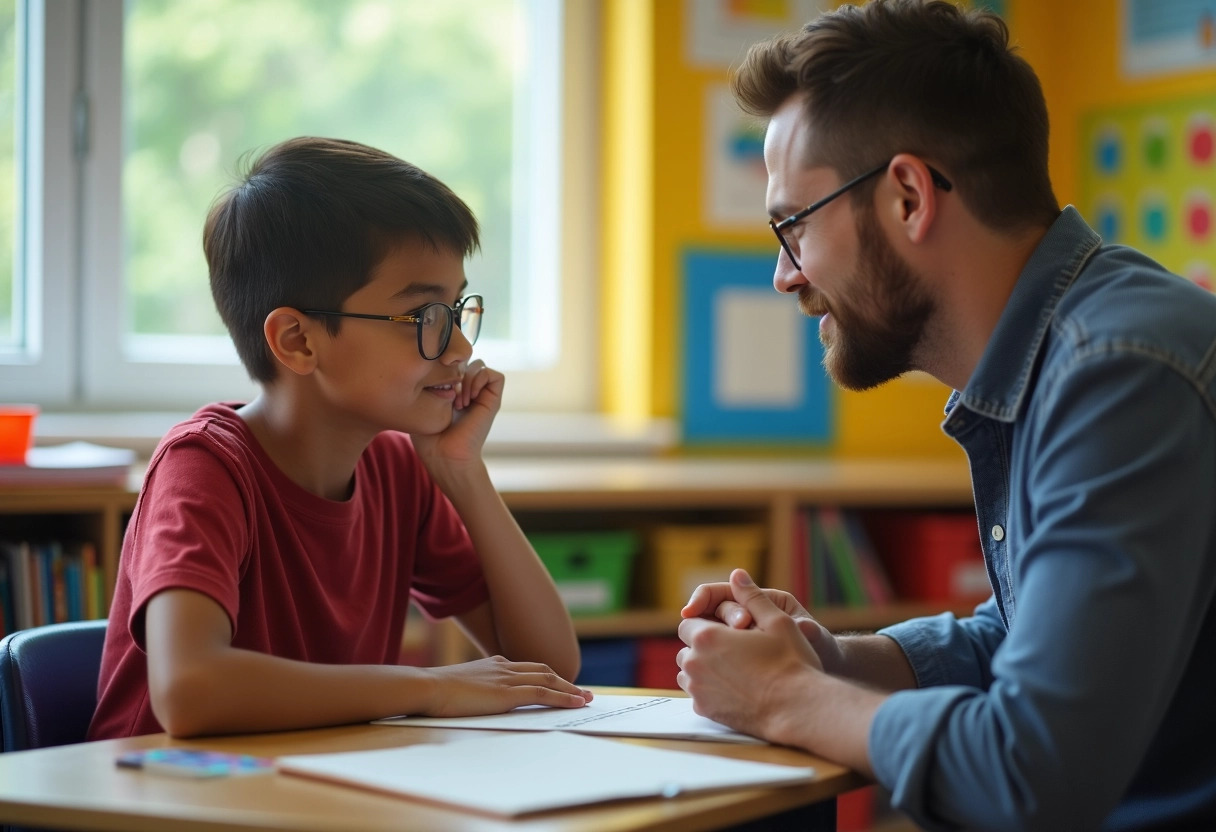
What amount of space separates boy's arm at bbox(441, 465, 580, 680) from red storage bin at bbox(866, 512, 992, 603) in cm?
139

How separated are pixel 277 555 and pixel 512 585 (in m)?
0.32

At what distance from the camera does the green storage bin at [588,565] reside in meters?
2.57

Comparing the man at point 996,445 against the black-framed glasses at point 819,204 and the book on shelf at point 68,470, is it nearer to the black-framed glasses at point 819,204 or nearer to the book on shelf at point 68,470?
the black-framed glasses at point 819,204

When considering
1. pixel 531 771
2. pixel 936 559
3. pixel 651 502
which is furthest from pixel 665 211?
pixel 531 771

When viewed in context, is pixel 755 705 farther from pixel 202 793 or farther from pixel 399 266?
pixel 399 266

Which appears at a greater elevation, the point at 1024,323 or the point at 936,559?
the point at 1024,323

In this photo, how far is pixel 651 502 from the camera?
253 centimetres

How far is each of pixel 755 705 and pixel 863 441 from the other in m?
2.36

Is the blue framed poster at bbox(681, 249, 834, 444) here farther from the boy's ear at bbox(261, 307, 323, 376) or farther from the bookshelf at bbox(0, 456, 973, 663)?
the boy's ear at bbox(261, 307, 323, 376)

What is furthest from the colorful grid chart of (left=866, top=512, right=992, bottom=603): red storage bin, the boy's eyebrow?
the boy's eyebrow

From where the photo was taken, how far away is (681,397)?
323 cm

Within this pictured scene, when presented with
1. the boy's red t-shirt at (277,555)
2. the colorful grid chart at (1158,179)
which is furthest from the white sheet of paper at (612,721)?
the colorful grid chart at (1158,179)

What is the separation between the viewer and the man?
1.00 meters

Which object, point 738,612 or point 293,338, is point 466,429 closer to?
point 293,338
